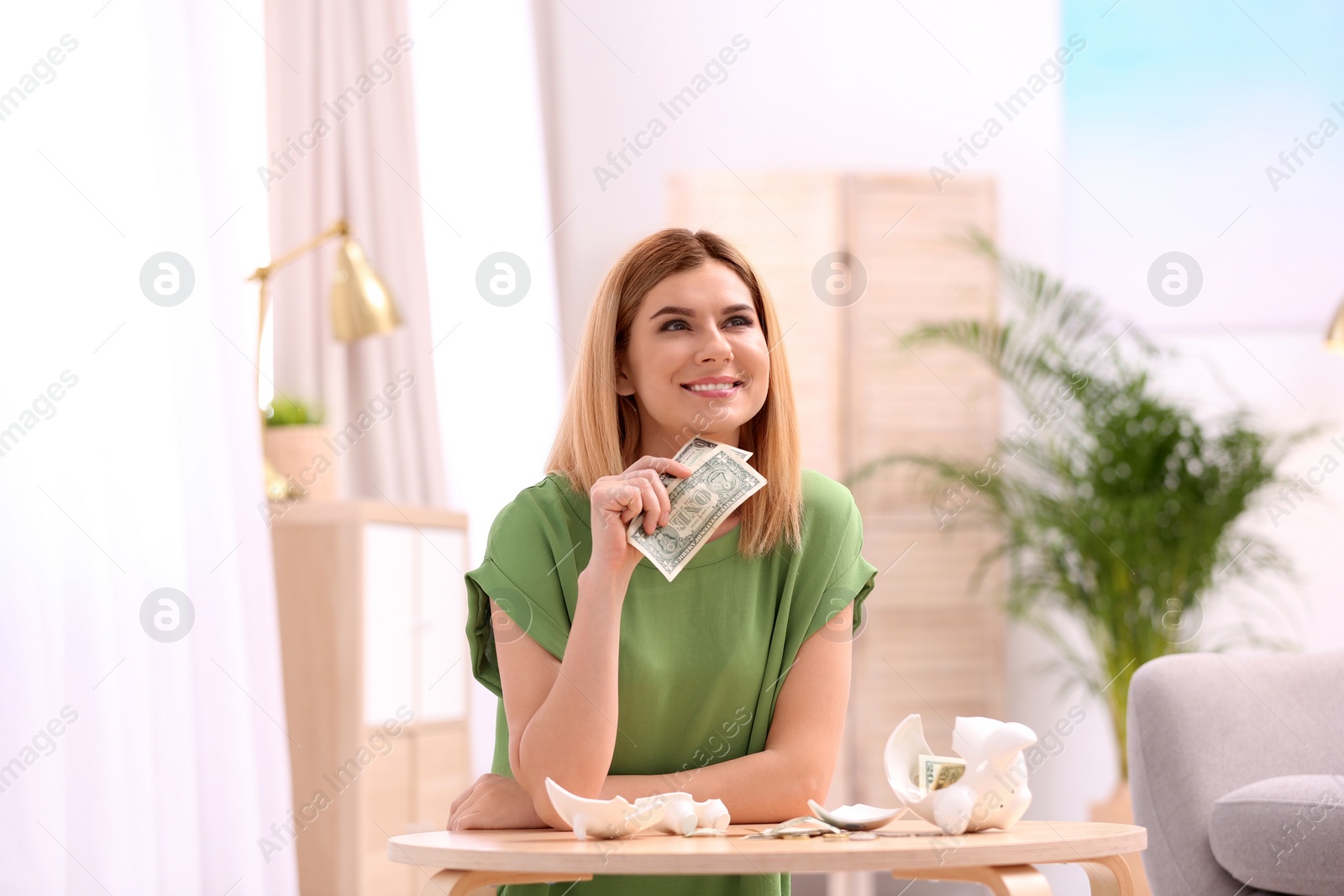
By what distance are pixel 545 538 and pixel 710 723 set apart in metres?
0.29

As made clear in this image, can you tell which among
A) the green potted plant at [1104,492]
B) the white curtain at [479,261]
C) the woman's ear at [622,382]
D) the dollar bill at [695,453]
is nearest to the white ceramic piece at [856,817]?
the dollar bill at [695,453]

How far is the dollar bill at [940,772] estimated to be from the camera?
1.15m

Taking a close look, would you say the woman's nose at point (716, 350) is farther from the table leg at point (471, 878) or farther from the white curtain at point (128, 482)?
the white curtain at point (128, 482)

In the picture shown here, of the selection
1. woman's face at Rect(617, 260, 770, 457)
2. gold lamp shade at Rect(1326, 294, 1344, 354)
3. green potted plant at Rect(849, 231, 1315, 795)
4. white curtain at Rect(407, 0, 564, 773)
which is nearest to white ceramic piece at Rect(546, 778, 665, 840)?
woman's face at Rect(617, 260, 770, 457)

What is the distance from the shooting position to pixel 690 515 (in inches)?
50.8

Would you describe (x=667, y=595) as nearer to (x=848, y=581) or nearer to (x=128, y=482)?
(x=848, y=581)

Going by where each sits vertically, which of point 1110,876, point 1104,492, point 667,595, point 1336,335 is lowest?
point 1110,876

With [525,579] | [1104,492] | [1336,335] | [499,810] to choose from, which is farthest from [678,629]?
[1336,335]

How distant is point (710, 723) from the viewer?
55.1 inches

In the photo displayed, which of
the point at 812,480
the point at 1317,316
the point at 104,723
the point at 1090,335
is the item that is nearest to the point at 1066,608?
the point at 1090,335

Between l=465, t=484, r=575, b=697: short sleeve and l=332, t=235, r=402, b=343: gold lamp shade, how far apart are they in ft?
6.98

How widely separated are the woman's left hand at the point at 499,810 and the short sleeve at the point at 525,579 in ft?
0.49

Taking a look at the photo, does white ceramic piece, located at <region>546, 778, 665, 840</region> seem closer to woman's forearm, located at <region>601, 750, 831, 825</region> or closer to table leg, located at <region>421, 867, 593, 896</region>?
table leg, located at <region>421, 867, 593, 896</region>

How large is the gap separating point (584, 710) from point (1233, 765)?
142 cm
